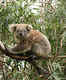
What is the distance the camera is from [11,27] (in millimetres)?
2650

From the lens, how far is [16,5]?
9.53ft

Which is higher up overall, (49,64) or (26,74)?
(49,64)

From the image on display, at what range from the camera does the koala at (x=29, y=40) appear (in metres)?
2.61

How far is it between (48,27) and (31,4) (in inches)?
25.1

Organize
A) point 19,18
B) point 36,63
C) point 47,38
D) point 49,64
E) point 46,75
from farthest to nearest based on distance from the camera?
point 19,18 → point 47,38 → point 49,64 → point 36,63 → point 46,75

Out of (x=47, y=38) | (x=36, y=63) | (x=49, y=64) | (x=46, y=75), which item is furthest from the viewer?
(x=47, y=38)

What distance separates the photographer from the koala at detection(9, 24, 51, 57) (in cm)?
261

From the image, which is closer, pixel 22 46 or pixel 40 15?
pixel 22 46

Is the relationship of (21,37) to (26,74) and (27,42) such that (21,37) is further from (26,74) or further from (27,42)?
(26,74)

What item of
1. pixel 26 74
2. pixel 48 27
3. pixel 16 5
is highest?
pixel 16 5

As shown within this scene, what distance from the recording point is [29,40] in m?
2.66

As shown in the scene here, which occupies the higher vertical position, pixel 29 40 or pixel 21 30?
pixel 21 30

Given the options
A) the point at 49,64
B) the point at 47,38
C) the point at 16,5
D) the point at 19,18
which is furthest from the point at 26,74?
the point at 16,5

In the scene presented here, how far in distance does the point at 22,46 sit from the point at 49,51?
0.42 m
